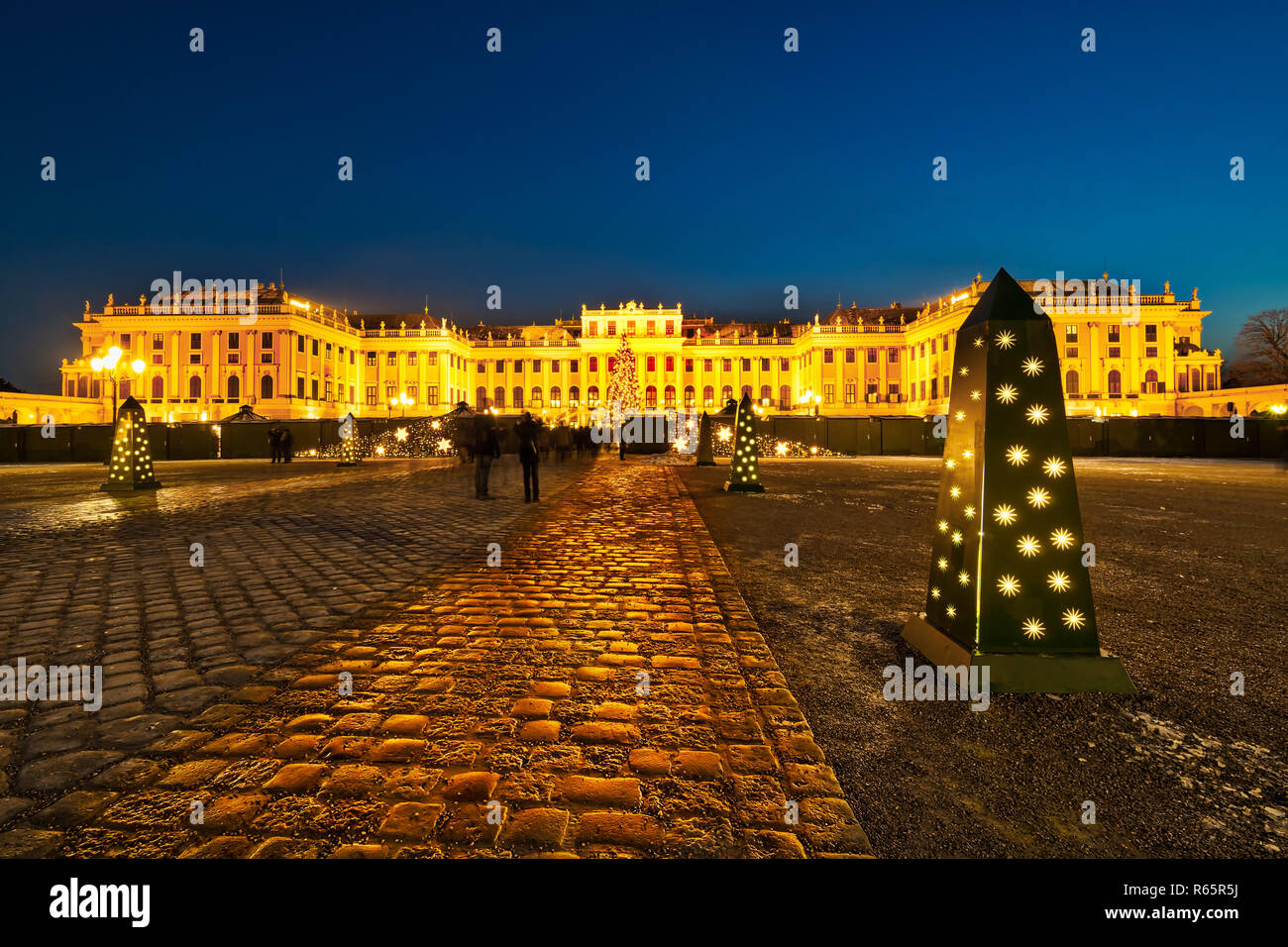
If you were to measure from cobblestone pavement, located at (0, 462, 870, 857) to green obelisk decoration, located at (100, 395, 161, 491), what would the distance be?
10.5m

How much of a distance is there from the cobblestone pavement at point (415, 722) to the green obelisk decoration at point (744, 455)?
8.05 m

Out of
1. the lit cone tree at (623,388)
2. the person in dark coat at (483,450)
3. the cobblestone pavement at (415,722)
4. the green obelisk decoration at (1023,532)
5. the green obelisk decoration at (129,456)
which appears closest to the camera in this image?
the cobblestone pavement at (415,722)

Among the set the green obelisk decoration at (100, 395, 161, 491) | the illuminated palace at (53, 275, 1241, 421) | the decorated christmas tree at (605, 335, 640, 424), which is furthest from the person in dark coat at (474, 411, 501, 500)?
the illuminated palace at (53, 275, 1241, 421)

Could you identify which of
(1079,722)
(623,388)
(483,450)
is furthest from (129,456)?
(623,388)

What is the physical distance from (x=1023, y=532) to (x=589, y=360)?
8339 cm

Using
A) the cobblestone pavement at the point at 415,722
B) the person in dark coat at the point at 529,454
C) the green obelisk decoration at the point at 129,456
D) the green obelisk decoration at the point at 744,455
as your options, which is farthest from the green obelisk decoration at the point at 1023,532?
the green obelisk decoration at the point at 129,456

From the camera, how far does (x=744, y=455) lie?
13.6 meters

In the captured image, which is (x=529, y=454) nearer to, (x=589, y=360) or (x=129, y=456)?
(x=129, y=456)

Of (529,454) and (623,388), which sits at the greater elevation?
(623,388)

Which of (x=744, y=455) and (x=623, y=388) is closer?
(x=744, y=455)

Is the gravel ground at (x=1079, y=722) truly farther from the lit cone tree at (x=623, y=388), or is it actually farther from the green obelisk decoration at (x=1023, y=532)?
the lit cone tree at (x=623, y=388)

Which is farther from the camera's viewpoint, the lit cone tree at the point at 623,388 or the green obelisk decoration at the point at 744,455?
the lit cone tree at the point at 623,388

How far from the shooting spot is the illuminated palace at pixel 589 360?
58.2m
